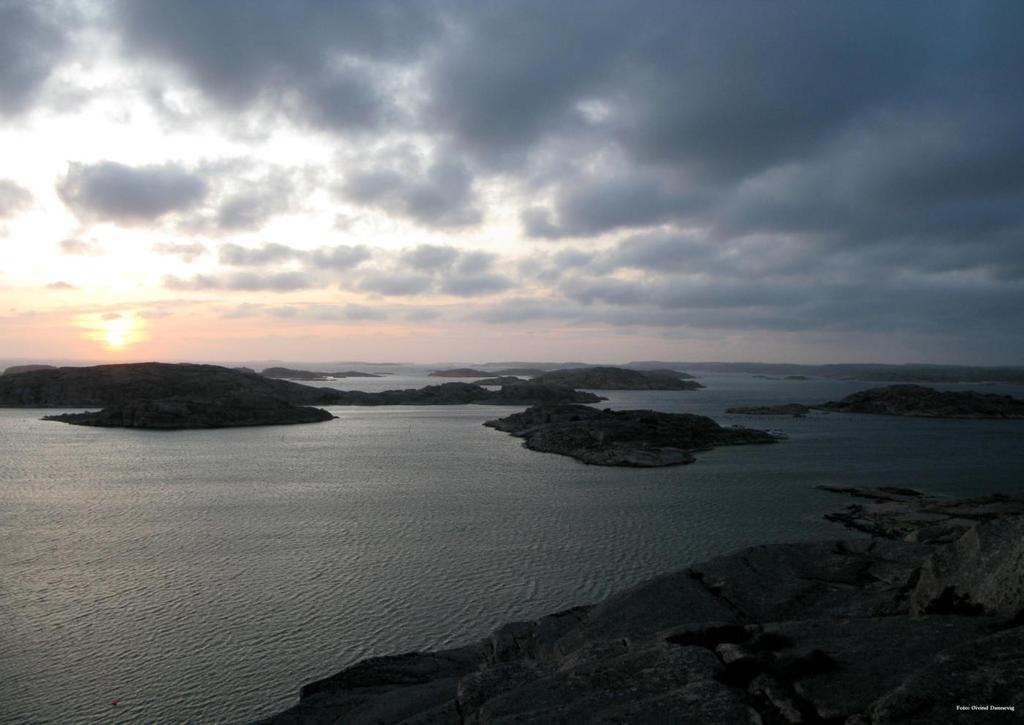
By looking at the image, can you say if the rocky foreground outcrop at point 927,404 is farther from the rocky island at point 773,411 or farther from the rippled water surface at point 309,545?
the rippled water surface at point 309,545

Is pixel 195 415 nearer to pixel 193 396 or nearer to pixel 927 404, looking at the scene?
pixel 193 396

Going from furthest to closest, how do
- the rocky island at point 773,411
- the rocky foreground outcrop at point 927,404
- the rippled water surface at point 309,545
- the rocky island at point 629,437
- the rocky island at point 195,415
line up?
the rocky foreground outcrop at point 927,404 → the rocky island at point 773,411 → the rocky island at point 195,415 → the rocky island at point 629,437 → the rippled water surface at point 309,545

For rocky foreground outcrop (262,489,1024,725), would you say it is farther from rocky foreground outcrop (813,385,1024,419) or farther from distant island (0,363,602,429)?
rocky foreground outcrop (813,385,1024,419)

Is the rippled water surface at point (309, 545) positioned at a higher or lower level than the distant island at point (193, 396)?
lower

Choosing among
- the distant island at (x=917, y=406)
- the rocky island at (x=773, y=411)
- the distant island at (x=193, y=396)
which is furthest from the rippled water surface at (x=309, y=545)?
the distant island at (x=917, y=406)

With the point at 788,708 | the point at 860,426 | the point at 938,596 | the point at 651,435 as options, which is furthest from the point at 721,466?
the point at 860,426

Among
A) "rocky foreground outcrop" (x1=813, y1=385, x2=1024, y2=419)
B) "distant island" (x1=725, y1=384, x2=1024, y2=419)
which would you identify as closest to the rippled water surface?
"distant island" (x1=725, y1=384, x2=1024, y2=419)
